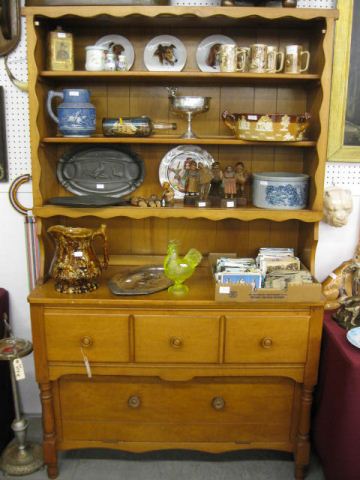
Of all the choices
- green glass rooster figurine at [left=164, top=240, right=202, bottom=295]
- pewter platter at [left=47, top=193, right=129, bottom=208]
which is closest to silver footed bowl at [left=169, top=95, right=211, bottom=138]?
pewter platter at [left=47, top=193, right=129, bottom=208]

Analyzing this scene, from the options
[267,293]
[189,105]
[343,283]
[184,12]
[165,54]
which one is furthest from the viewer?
[343,283]

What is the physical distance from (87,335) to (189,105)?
1086 mm

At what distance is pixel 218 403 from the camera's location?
7.33 feet

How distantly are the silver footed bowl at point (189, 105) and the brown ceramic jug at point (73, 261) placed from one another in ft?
2.15

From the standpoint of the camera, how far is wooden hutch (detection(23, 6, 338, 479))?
2.11 meters

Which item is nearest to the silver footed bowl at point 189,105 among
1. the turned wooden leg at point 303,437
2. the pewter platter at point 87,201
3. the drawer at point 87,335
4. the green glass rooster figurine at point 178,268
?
the pewter platter at point 87,201

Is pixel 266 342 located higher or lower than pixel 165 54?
lower

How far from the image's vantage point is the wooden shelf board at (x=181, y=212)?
2.19m

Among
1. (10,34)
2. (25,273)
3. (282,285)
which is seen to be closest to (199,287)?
(282,285)

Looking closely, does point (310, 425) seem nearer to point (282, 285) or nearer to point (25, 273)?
point (282, 285)

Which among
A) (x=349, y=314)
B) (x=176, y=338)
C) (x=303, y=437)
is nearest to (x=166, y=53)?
(x=176, y=338)

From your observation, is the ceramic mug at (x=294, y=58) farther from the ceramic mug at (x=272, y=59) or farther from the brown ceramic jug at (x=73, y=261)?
the brown ceramic jug at (x=73, y=261)

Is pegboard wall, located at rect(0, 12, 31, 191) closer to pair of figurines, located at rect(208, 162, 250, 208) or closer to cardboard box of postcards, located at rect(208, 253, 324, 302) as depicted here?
pair of figurines, located at rect(208, 162, 250, 208)

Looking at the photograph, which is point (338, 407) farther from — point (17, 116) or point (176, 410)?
point (17, 116)
